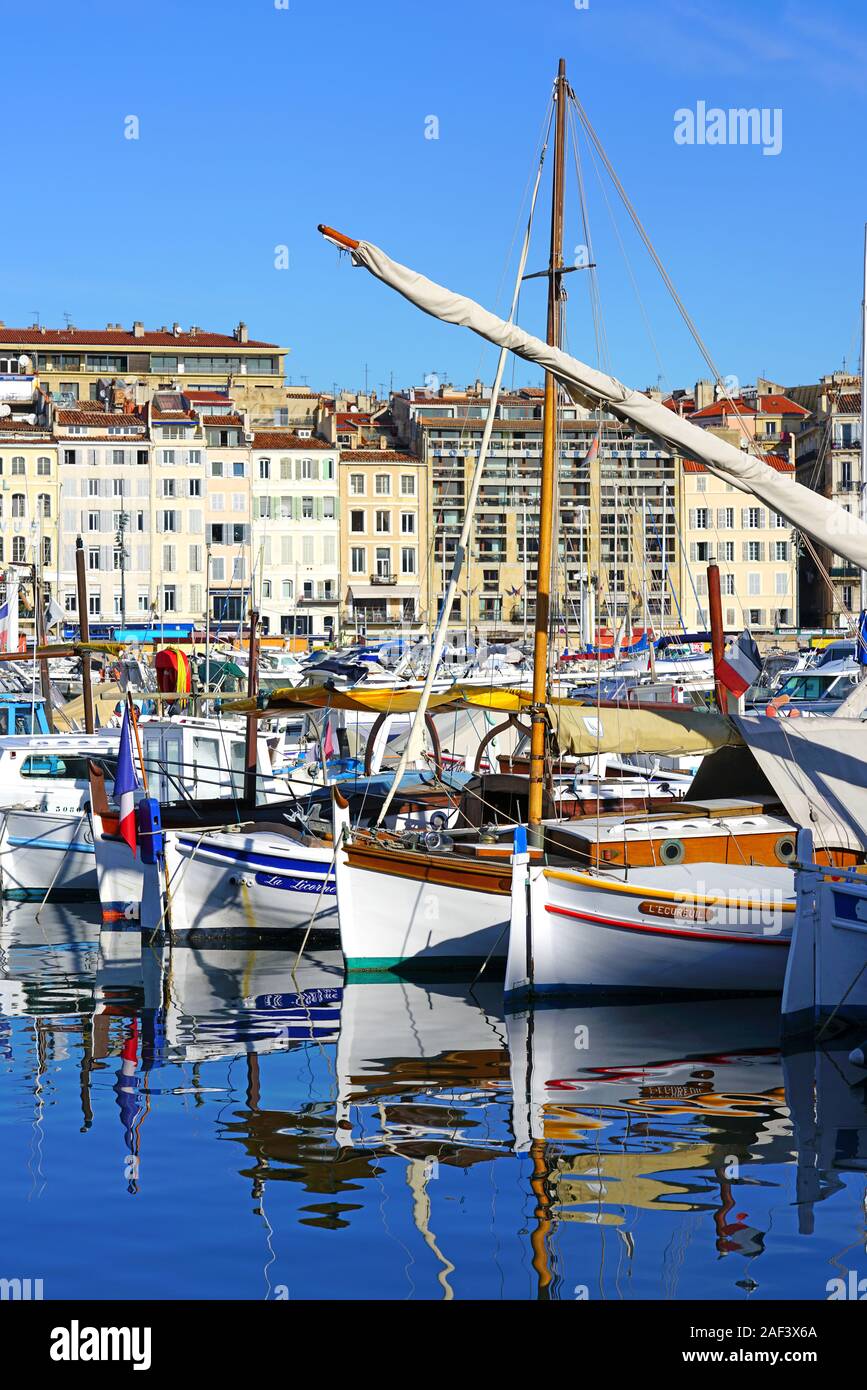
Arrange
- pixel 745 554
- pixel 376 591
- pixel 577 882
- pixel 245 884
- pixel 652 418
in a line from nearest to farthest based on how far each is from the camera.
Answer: pixel 652 418 → pixel 577 882 → pixel 245 884 → pixel 376 591 → pixel 745 554

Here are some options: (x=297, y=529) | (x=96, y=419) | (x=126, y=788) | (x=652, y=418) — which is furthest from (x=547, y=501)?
(x=297, y=529)

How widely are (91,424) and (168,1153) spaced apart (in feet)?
298

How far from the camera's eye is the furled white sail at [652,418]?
555 inches

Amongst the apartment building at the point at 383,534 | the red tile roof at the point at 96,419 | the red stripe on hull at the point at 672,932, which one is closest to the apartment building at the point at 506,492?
the apartment building at the point at 383,534

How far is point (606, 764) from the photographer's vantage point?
28.5m

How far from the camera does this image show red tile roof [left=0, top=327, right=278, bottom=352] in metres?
118

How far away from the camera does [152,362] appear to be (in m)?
120

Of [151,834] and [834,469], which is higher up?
[834,469]

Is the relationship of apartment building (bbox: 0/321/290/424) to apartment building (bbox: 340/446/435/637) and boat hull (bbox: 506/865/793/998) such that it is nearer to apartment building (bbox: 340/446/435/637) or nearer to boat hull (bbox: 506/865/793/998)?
apartment building (bbox: 340/446/435/637)

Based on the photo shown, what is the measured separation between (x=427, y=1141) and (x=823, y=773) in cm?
576

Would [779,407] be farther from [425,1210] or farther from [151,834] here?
[425,1210]
